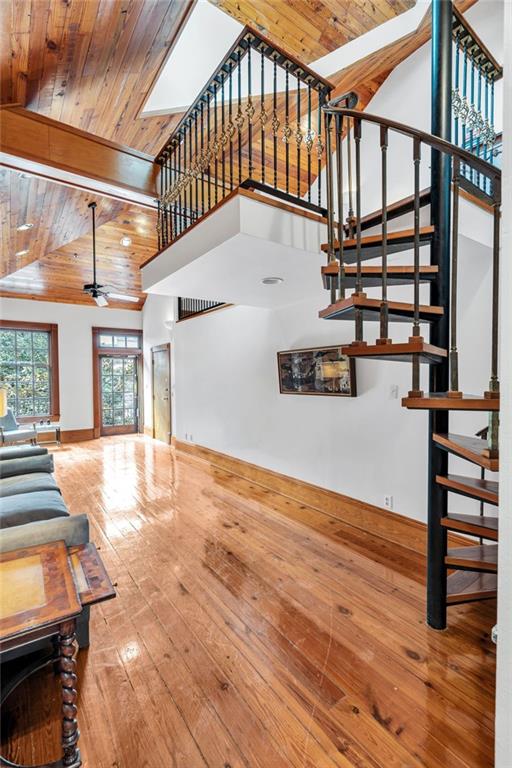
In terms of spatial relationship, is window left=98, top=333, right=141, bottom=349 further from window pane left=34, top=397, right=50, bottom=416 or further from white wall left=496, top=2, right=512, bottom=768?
white wall left=496, top=2, right=512, bottom=768

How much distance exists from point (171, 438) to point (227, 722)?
5.97 m

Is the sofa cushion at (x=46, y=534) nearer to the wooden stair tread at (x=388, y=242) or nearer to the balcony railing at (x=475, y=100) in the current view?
the wooden stair tread at (x=388, y=242)

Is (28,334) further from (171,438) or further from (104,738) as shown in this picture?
(104,738)

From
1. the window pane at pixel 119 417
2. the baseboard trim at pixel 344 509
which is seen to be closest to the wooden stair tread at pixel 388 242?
the baseboard trim at pixel 344 509

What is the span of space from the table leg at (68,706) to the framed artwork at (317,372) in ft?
9.11

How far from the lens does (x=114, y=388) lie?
8531 mm

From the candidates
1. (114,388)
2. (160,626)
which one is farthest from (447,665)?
(114,388)

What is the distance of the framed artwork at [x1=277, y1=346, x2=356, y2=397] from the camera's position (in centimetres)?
344

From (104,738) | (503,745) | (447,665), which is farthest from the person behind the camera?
(447,665)

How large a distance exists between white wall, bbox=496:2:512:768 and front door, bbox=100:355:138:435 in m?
8.44

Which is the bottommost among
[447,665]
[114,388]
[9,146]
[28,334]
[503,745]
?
[447,665]

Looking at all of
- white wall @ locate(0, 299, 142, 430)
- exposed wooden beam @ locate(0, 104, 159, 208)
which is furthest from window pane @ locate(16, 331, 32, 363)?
exposed wooden beam @ locate(0, 104, 159, 208)

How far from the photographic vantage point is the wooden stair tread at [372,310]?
1.72 meters

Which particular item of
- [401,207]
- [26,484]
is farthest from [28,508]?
[401,207]
